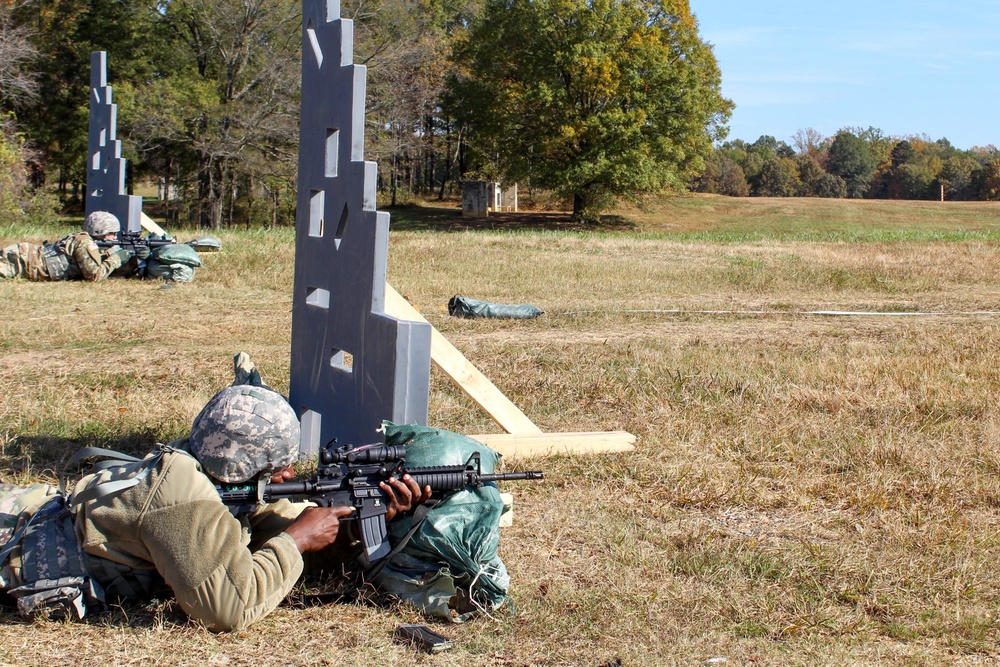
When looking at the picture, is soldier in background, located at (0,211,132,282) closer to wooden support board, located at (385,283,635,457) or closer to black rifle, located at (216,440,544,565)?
wooden support board, located at (385,283,635,457)

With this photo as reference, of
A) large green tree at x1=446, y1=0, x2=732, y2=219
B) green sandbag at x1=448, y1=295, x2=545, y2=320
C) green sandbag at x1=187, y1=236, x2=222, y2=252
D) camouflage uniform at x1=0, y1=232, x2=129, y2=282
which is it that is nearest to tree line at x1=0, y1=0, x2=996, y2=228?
large green tree at x1=446, y1=0, x2=732, y2=219

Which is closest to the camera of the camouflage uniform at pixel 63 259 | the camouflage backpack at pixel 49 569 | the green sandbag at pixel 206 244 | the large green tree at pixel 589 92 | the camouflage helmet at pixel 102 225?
the camouflage backpack at pixel 49 569

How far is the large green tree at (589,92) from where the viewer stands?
42188mm

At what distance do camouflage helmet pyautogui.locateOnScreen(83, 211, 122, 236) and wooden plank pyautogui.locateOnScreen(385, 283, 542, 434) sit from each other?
1108 cm

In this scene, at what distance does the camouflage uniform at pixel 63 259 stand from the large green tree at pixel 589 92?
93.5ft

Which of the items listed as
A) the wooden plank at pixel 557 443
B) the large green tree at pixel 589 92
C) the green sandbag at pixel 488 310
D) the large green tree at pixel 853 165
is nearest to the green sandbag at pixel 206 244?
the green sandbag at pixel 488 310

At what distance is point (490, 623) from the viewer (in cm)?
389

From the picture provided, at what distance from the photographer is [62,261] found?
1521 centimetres

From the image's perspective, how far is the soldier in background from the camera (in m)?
15.1

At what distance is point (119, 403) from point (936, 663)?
5.71m

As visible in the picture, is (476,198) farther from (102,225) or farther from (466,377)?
(466,377)

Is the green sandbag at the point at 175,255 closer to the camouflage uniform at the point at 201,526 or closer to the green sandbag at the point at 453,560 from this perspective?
the camouflage uniform at the point at 201,526

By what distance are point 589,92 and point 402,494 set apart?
4098 centimetres

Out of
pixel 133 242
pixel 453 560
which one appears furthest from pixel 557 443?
pixel 133 242
